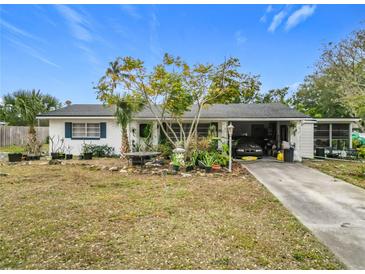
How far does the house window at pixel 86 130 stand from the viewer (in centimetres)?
1396

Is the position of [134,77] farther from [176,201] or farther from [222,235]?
[222,235]

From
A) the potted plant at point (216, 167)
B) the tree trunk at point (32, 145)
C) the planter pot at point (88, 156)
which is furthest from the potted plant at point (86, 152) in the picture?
the potted plant at point (216, 167)

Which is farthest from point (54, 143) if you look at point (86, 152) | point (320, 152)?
point (320, 152)

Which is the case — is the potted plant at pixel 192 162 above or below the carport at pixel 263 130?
below

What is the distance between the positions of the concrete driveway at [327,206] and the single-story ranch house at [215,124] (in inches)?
186

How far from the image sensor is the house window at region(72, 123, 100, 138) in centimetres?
1396

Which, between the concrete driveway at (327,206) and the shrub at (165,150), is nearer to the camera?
the concrete driveway at (327,206)

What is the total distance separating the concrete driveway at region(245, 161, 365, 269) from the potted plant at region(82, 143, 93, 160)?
9.20 metres

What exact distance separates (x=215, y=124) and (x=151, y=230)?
36.0 ft

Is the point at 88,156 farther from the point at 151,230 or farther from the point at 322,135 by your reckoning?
the point at 322,135

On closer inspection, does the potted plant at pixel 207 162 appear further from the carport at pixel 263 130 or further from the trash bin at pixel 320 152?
the trash bin at pixel 320 152

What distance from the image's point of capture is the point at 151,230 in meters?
3.66

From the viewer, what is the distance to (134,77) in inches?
391

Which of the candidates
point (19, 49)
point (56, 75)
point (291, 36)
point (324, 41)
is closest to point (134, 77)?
point (19, 49)
